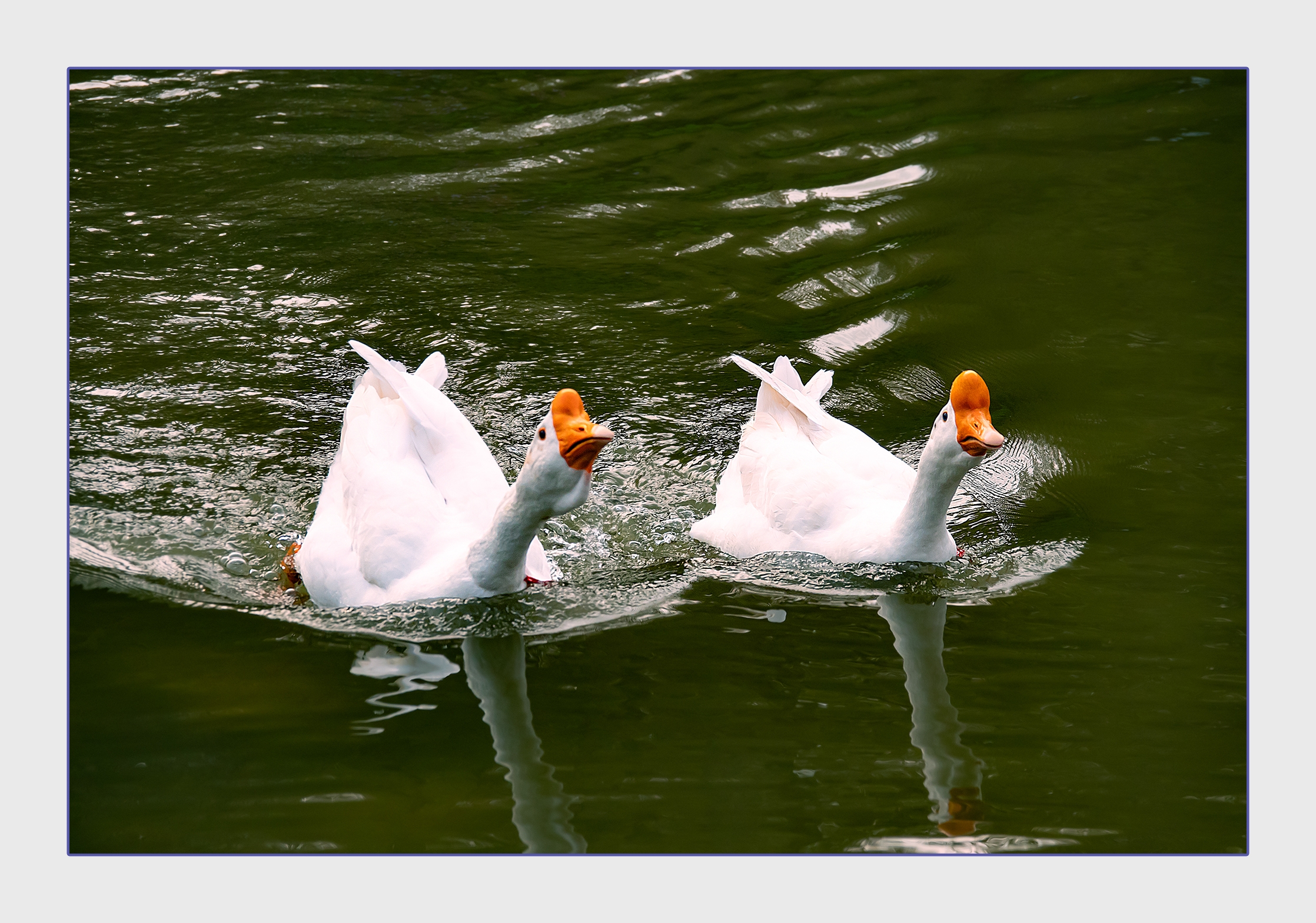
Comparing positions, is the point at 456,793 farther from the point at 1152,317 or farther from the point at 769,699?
the point at 1152,317

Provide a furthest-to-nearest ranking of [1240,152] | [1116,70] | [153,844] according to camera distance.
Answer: [1116,70] < [1240,152] < [153,844]

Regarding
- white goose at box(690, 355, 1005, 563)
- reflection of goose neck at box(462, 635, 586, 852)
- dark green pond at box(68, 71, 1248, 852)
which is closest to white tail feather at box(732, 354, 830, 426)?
white goose at box(690, 355, 1005, 563)

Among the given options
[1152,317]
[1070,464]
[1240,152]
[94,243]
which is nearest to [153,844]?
[1070,464]

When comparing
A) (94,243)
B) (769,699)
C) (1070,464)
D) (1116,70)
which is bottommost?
(769,699)

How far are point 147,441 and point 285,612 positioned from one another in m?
2.38

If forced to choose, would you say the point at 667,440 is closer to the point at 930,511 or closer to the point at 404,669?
the point at 930,511

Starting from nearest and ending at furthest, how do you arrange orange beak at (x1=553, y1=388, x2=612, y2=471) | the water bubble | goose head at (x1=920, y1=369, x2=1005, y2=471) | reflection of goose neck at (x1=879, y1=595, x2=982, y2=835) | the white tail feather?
reflection of goose neck at (x1=879, y1=595, x2=982, y2=835)
orange beak at (x1=553, y1=388, x2=612, y2=471)
goose head at (x1=920, y1=369, x2=1005, y2=471)
the water bubble
the white tail feather

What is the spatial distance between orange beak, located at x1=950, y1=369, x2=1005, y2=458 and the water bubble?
12.6 feet

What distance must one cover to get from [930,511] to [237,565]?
12.3 feet

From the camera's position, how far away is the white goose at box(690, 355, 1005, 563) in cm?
571

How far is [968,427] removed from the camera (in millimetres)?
5523

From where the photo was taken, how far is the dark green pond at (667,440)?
15.3ft

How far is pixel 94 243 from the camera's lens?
9.78 meters

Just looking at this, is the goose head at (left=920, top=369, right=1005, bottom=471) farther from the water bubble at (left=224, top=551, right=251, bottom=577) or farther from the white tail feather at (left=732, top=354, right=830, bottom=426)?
the water bubble at (left=224, top=551, right=251, bottom=577)
